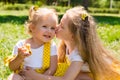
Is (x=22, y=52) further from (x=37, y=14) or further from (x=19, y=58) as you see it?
(x=37, y=14)

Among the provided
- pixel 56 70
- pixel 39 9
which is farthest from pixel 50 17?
pixel 56 70

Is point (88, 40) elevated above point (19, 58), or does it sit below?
above

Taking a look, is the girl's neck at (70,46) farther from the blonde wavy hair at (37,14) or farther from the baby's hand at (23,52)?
the baby's hand at (23,52)

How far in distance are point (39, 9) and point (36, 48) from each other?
1.40 feet

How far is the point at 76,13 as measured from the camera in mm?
4652

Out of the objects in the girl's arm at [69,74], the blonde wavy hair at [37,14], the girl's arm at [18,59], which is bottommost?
the girl's arm at [69,74]

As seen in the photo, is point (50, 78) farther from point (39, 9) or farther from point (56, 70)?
point (39, 9)

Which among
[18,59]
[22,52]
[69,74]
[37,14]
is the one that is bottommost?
[69,74]

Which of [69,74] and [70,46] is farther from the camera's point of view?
[70,46]

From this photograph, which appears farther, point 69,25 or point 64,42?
point 64,42

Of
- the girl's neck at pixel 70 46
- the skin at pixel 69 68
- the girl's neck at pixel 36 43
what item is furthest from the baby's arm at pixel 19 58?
the girl's neck at pixel 70 46

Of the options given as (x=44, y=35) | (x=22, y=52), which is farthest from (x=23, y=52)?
(x=44, y=35)

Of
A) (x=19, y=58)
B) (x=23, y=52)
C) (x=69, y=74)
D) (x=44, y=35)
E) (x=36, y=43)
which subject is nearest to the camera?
(x=23, y=52)

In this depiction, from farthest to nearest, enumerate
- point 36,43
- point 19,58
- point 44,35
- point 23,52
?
1. point 36,43
2. point 44,35
3. point 19,58
4. point 23,52
